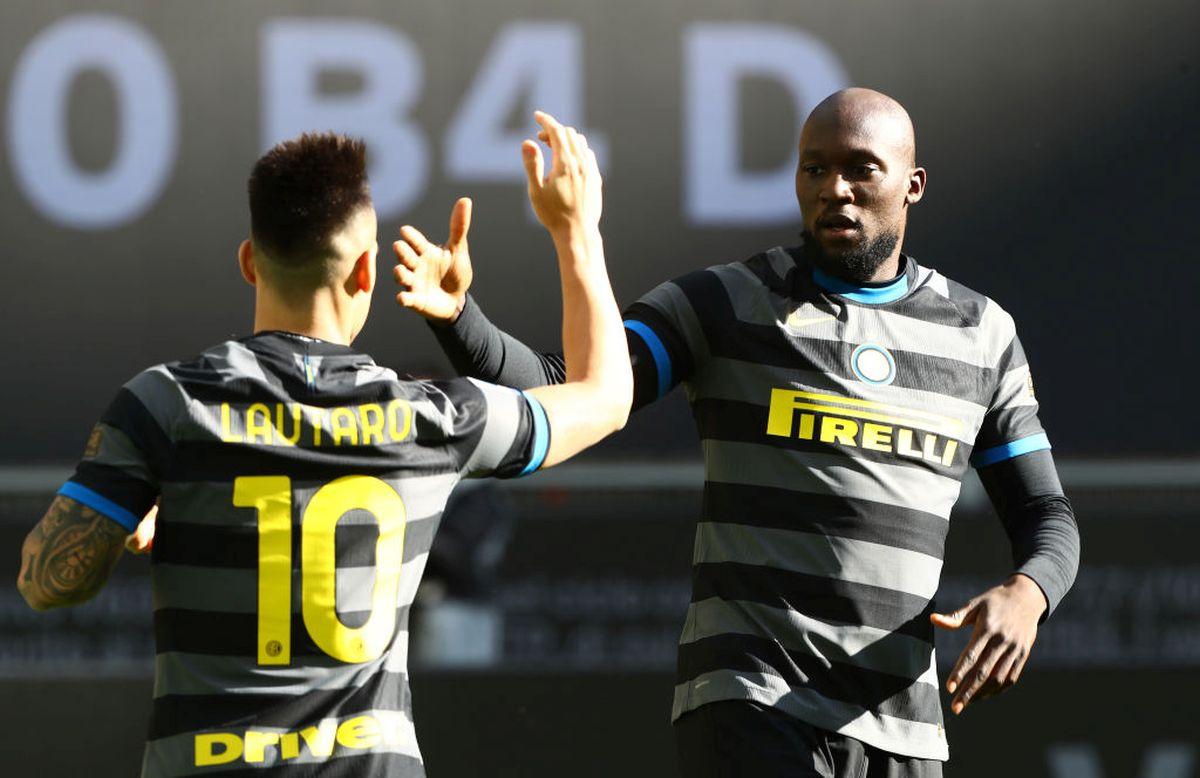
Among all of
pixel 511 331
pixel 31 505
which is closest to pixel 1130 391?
pixel 511 331

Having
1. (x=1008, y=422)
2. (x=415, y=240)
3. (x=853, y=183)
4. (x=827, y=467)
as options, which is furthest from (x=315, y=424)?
(x=1008, y=422)

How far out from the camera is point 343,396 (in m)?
1.86

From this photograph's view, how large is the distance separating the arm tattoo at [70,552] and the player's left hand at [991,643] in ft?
4.06

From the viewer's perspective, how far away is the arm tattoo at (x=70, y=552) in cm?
176

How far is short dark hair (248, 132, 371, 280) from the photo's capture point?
1.93m

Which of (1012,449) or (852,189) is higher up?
(852,189)

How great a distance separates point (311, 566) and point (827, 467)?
3.34ft

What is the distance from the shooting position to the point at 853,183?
267cm

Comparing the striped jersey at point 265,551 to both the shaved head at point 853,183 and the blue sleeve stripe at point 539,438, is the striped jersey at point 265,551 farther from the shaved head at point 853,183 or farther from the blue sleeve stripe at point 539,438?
the shaved head at point 853,183

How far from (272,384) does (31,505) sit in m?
2.72

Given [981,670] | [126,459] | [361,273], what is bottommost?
[981,670]

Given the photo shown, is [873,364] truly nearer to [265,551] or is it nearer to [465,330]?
[465,330]

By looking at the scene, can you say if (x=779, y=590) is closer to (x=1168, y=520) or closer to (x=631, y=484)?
(x=631, y=484)

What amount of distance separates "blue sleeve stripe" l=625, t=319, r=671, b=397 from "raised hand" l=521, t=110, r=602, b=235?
55cm
